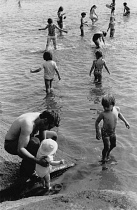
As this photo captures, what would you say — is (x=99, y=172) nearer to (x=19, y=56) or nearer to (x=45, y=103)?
(x=45, y=103)

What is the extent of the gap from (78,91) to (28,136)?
205 inches

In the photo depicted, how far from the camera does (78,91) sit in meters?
9.27

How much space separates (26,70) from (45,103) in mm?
3487

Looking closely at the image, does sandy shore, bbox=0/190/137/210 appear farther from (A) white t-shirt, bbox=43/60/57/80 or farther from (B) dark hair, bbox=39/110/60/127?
(A) white t-shirt, bbox=43/60/57/80

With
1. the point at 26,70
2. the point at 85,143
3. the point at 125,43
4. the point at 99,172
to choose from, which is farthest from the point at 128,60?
the point at 99,172

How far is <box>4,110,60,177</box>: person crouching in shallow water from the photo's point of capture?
4.16m

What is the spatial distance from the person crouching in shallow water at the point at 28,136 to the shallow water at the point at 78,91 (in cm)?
84

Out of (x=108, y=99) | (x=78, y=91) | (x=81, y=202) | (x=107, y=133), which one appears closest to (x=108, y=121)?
(x=107, y=133)

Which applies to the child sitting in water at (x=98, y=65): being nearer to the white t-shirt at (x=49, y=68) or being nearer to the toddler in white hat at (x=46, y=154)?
the white t-shirt at (x=49, y=68)

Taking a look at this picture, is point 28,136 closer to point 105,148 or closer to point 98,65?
point 105,148

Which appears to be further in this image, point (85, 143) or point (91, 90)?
point (91, 90)

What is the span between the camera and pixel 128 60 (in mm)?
12594

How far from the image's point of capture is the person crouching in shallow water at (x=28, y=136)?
13.6 ft

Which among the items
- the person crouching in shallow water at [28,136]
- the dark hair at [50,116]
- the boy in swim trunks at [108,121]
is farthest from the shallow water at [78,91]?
the dark hair at [50,116]
